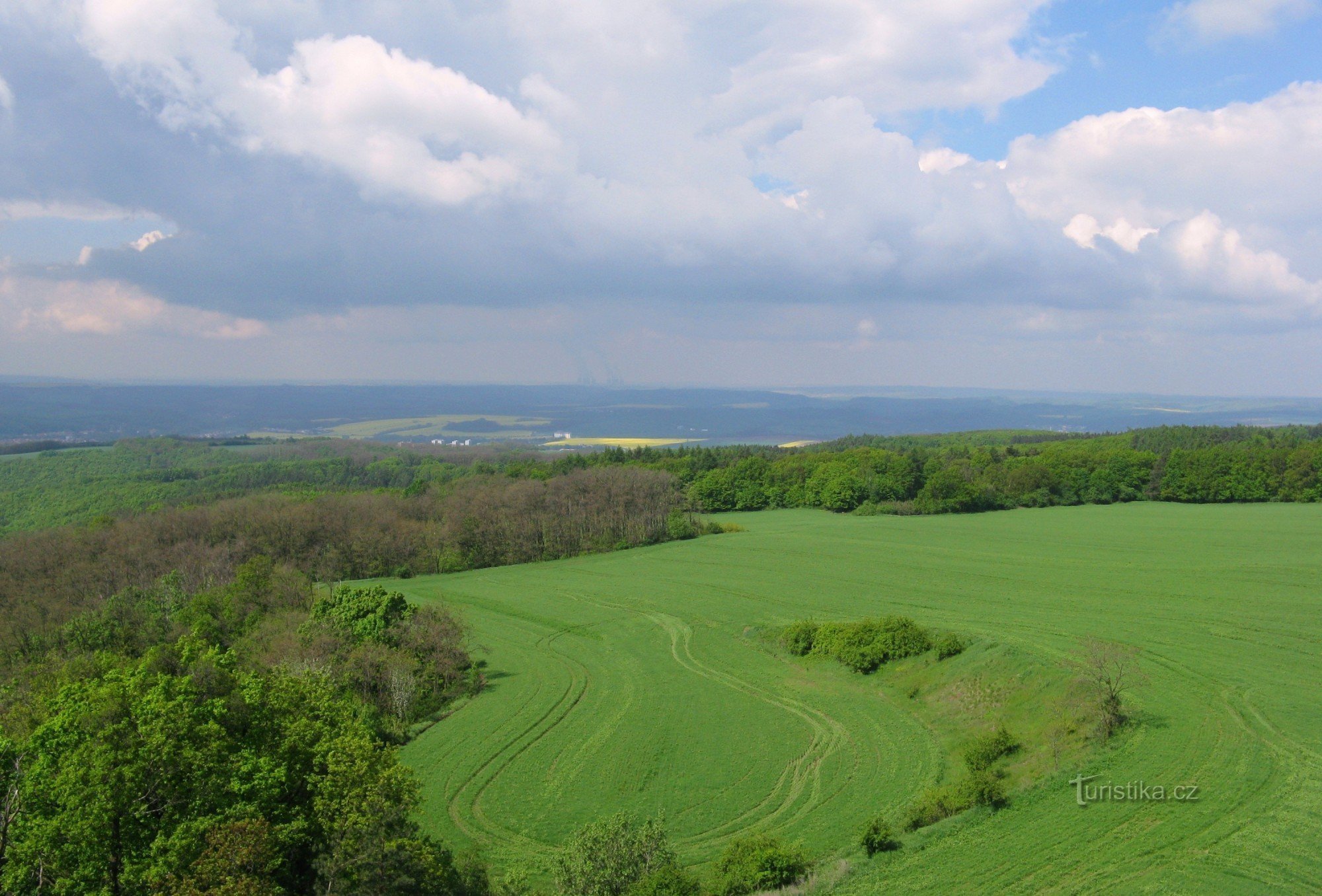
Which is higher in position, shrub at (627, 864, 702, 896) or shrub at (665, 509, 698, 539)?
shrub at (627, 864, 702, 896)

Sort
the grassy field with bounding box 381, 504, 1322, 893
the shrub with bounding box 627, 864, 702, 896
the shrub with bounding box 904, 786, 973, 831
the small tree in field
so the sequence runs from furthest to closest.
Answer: the small tree in field < the shrub with bounding box 904, 786, 973, 831 < the grassy field with bounding box 381, 504, 1322, 893 < the shrub with bounding box 627, 864, 702, 896

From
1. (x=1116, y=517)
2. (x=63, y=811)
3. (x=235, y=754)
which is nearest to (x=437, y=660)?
(x=235, y=754)

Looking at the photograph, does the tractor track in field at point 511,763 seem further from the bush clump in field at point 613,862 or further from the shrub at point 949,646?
the shrub at point 949,646

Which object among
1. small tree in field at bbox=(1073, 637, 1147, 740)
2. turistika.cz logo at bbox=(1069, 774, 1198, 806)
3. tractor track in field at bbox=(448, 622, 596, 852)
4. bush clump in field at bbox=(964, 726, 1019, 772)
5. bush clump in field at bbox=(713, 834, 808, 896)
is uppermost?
small tree in field at bbox=(1073, 637, 1147, 740)

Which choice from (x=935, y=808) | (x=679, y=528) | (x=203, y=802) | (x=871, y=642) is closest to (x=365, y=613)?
(x=203, y=802)

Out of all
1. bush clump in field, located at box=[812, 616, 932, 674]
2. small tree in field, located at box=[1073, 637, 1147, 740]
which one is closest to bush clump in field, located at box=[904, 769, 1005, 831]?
small tree in field, located at box=[1073, 637, 1147, 740]

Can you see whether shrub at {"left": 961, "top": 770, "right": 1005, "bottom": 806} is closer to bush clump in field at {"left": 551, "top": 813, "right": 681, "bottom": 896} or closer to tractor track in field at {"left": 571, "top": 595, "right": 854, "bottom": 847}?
tractor track in field at {"left": 571, "top": 595, "right": 854, "bottom": 847}

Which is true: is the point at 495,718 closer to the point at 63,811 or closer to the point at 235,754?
the point at 235,754

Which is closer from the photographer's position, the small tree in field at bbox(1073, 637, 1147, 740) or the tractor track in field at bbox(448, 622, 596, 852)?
the tractor track in field at bbox(448, 622, 596, 852)
